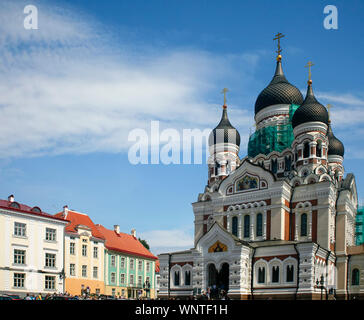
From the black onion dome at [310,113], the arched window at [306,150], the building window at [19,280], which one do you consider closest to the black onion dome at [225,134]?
the black onion dome at [310,113]

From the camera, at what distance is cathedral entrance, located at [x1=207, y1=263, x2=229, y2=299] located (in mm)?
35469

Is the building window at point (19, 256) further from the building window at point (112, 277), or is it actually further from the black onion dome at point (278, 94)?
the black onion dome at point (278, 94)

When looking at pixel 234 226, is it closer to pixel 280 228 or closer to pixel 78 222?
pixel 280 228

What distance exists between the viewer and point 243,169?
40.4 meters

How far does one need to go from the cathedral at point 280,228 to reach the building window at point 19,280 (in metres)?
11.8

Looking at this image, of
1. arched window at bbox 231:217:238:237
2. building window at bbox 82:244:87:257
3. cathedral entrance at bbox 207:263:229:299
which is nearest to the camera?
cathedral entrance at bbox 207:263:229:299

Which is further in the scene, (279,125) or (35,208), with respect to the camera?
(279,125)

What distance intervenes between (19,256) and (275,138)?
86.9 feet

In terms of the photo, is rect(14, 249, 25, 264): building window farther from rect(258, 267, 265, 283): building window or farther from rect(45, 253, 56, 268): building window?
rect(258, 267, 265, 283): building window

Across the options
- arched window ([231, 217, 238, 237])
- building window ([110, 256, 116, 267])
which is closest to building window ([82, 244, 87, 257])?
building window ([110, 256, 116, 267])

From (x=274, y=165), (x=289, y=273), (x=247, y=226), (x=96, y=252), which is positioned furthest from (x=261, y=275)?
(x=96, y=252)
